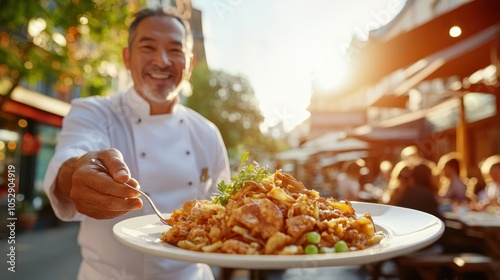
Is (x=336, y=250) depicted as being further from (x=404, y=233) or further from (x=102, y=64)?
(x=102, y=64)

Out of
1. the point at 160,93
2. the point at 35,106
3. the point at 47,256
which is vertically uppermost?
the point at 35,106

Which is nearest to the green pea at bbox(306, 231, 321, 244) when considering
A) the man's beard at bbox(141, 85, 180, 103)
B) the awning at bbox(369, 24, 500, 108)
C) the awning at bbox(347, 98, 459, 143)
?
the man's beard at bbox(141, 85, 180, 103)

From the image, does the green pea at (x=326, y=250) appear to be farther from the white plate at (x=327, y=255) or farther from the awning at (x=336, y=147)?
the awning at (x=336, y=147)

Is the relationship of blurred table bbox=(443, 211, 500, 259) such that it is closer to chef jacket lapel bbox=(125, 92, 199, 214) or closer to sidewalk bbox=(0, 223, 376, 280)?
sidewalk bbox=(0, 223, 376, 280)

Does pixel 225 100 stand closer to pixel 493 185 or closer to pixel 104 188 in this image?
pixel 493 185

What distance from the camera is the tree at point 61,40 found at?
5246mm

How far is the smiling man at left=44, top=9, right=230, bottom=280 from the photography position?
1.75m

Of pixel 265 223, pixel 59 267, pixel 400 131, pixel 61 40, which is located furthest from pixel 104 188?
pixel 400 131

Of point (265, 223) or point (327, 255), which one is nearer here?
point (327, 255)

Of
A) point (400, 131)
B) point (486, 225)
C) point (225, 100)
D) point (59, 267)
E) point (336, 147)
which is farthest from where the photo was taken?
point (225, 100)

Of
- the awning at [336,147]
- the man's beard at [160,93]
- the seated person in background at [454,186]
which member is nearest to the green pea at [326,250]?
the man's beard at [160,93]

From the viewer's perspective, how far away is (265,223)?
1280 mm

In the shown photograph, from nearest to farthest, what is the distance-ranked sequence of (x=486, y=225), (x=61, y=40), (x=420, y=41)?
1. (x=486, y=225)
2. (x=420, y=41)
3. (x=61, y=40)

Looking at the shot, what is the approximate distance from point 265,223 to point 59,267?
6.80 m
